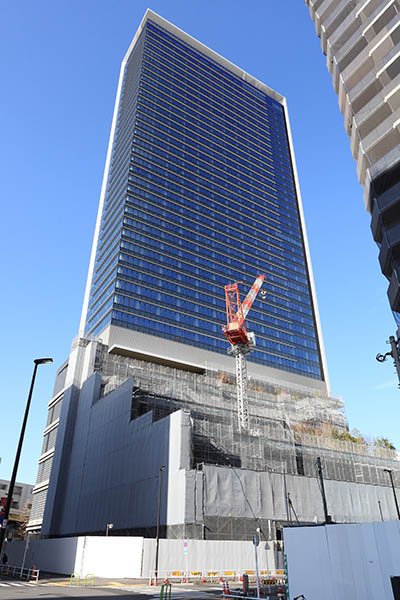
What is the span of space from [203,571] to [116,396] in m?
30.3

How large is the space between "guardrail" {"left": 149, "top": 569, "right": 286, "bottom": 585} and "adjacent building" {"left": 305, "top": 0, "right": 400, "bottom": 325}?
23.7 metres

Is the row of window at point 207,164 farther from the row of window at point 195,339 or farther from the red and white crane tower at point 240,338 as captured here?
the row of window at point 195,339

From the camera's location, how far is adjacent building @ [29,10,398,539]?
47406 mm

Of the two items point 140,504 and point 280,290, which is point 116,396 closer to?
point 140,504

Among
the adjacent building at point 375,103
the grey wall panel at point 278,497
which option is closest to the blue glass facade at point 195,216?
the grey wall panel at point 278,497

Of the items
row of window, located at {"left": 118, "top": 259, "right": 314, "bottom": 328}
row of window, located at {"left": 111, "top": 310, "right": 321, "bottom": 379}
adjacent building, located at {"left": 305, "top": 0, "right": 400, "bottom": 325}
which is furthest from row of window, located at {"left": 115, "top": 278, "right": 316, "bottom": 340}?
adjacent building, located at {"left": 305, "top": 0, "right": 400, "bottom": 325}

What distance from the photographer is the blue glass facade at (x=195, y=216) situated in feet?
296

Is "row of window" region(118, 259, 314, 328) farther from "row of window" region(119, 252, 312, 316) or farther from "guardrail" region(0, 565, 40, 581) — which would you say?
"guardrail" region(0, 565, 40, 581)

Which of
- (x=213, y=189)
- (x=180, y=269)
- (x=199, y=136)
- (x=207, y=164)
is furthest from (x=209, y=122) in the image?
(x=180, y=269)

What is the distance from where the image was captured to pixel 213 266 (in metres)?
104

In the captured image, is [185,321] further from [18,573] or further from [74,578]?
[74,578]

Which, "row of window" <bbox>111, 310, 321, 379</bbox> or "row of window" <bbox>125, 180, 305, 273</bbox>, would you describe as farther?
"row of window" <bbox>125, 180, 305, 273</bbox>

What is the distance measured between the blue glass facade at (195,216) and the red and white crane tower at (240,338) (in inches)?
126

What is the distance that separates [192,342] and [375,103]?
58.2 meters
